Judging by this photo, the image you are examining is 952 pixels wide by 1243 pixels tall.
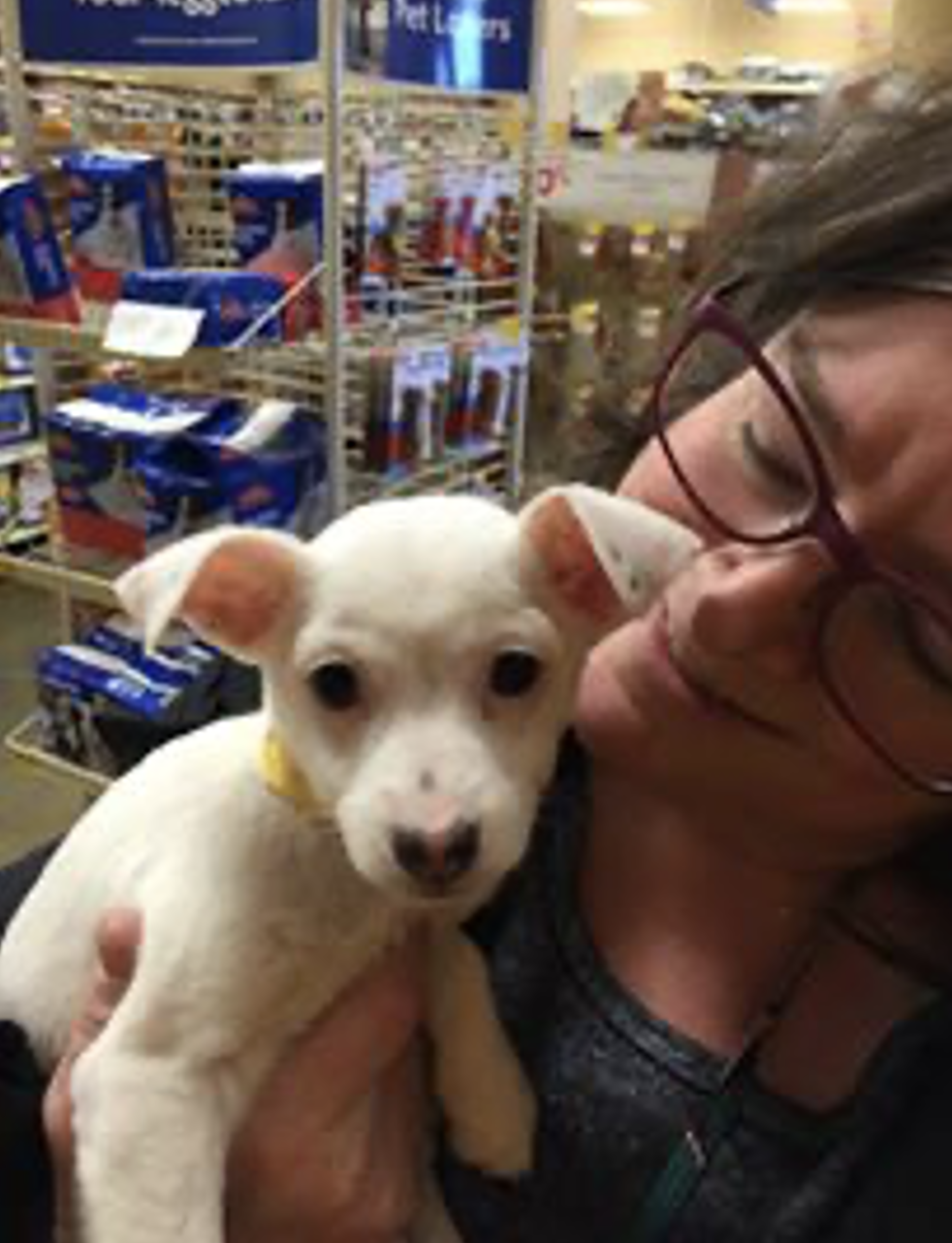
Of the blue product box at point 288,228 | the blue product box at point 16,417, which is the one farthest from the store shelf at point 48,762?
the blue product box at point 16,417

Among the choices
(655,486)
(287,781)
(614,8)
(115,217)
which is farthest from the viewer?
(614,8)

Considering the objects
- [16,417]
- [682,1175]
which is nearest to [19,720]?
[16,417]

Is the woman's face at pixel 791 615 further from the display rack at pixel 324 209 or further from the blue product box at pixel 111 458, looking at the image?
the blue product box at pixel 111 458

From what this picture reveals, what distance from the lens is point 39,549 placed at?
2.45m

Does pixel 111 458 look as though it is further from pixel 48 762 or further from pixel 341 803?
pixel 341 803

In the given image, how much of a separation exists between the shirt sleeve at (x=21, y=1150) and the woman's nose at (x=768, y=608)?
51cm

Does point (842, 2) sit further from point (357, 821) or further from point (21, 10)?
point (357, 821)

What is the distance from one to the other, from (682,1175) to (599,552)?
0.38 m

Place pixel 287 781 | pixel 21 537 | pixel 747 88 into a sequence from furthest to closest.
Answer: pixel 747 88 < pixel 21 537 < pixel 287 781

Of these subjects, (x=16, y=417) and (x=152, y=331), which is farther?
(x=16, y=417)

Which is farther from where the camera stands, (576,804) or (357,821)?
(576,804)

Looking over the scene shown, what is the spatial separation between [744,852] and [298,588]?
1.24 ft

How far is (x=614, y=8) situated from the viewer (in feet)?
24.2

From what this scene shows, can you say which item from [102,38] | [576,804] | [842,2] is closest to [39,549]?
[102,38]
